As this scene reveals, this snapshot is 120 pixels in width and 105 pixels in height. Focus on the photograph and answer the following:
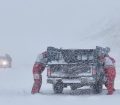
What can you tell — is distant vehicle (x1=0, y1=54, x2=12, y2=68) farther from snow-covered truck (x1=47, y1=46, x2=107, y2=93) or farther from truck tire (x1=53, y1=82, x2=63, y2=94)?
snow-covered truck (x1=47, y1=46, x2=107, y2=93)

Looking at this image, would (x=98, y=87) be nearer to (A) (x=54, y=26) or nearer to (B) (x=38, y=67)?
(B) (x=38, y=67)

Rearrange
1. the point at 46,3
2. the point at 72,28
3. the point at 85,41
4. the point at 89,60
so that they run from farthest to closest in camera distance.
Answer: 1. the point at 46,3
2. the point at 72,28
3. the point at 85,41
4. the point at 89,60

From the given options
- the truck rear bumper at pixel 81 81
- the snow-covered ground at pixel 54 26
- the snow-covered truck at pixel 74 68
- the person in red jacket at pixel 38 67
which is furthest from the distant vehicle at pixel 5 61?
the truck rear bumper at pixel 81 81

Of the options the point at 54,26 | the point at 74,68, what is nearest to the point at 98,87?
the point at 74,68

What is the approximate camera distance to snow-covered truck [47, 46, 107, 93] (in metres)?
21.0

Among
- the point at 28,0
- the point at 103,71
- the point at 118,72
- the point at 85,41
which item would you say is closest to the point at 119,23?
the point at 85,41

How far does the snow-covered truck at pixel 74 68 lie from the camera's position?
827 inches

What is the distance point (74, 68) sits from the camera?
21125 mm

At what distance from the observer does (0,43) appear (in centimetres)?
6738

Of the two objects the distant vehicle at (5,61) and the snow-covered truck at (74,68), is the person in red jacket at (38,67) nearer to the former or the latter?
the snow-covered truck at (74,68)

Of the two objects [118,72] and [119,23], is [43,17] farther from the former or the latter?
[118,72]

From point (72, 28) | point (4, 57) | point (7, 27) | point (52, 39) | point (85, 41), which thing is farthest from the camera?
point (7, 27)

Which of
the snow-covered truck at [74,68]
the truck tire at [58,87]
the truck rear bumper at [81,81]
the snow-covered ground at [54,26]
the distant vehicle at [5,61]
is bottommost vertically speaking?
the truck tire at [58,87]

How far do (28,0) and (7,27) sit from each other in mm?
14436
